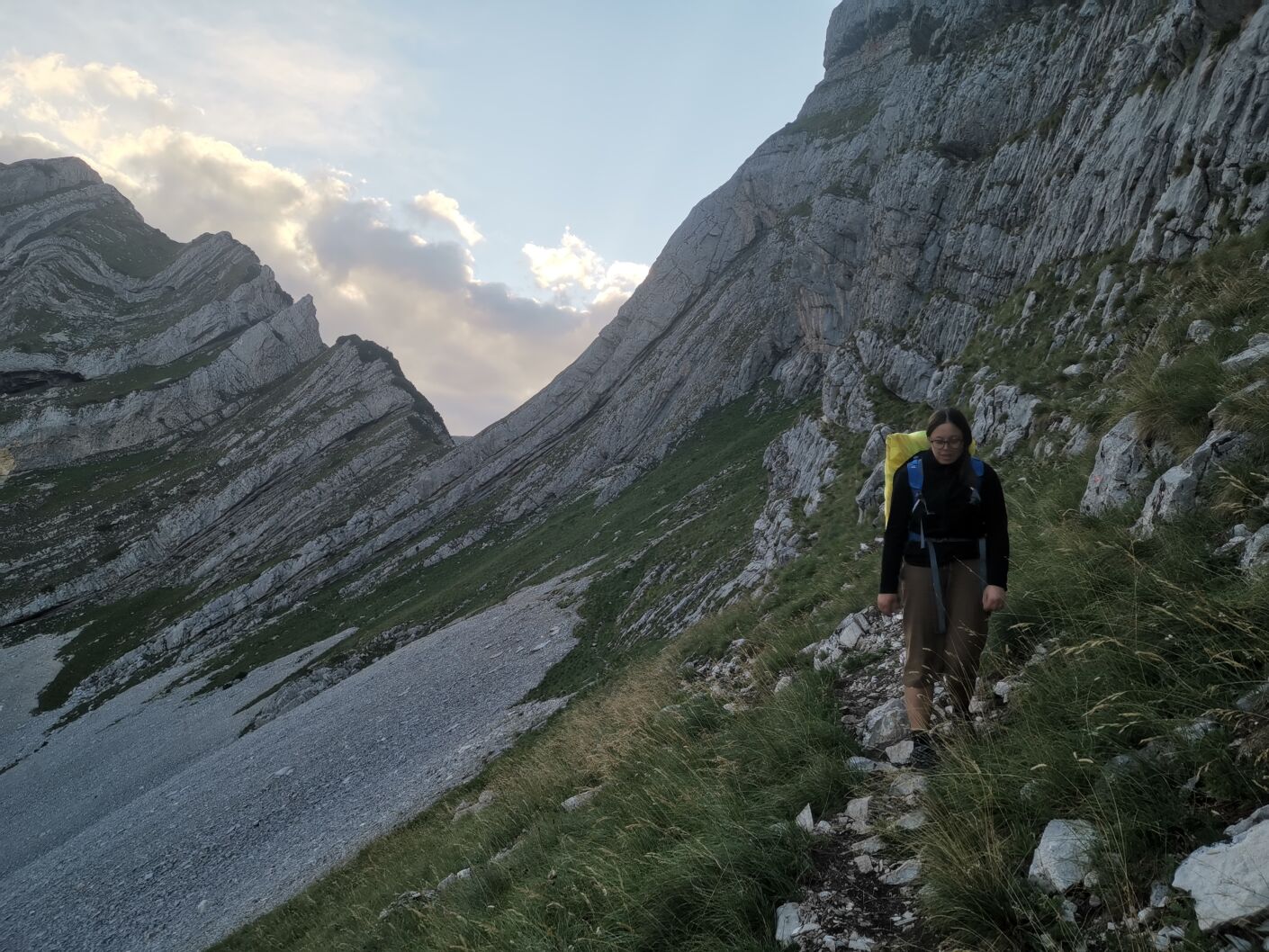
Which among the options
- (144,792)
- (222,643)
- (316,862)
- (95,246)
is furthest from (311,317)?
(316,862)

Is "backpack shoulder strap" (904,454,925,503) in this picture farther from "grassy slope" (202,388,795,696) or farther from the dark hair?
"grassy slope" (202,388,795,696)

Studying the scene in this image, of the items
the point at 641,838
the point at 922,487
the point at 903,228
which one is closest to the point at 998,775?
the point at 922,487

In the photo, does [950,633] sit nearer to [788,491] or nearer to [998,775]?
[998,775]

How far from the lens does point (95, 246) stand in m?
143

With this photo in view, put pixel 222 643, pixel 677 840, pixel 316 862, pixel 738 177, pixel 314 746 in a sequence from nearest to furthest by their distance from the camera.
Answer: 1. pixel 677 840
2. pixel 316 862
3. pixel 314 746
4. pixel 222 643
5. pixel 738 177

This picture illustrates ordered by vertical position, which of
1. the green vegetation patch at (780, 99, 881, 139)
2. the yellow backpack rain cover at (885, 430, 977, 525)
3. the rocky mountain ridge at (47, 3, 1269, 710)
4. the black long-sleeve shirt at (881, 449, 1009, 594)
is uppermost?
the green vegetation patch at (780, 99, 881, 139)

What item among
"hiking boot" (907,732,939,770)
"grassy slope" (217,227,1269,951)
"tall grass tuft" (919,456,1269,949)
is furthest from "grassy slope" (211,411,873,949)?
"tall grass tuft" (919,456,1269,949)

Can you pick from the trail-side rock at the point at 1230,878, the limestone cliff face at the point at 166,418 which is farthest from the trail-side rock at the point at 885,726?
the limestone cliff face at the point at 166,418

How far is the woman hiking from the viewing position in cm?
507

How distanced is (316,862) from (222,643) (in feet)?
199

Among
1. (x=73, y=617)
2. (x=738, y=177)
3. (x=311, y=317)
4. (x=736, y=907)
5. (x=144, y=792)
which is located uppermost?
(x=311, y=317)

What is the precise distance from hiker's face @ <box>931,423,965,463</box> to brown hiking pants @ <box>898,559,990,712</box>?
89cm

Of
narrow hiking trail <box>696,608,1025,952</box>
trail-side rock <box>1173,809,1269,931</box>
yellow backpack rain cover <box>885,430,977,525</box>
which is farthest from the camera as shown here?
yellow backpack rain cover <box>885,430,977,525</box>

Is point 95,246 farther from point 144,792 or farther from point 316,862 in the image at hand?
point 316,862
